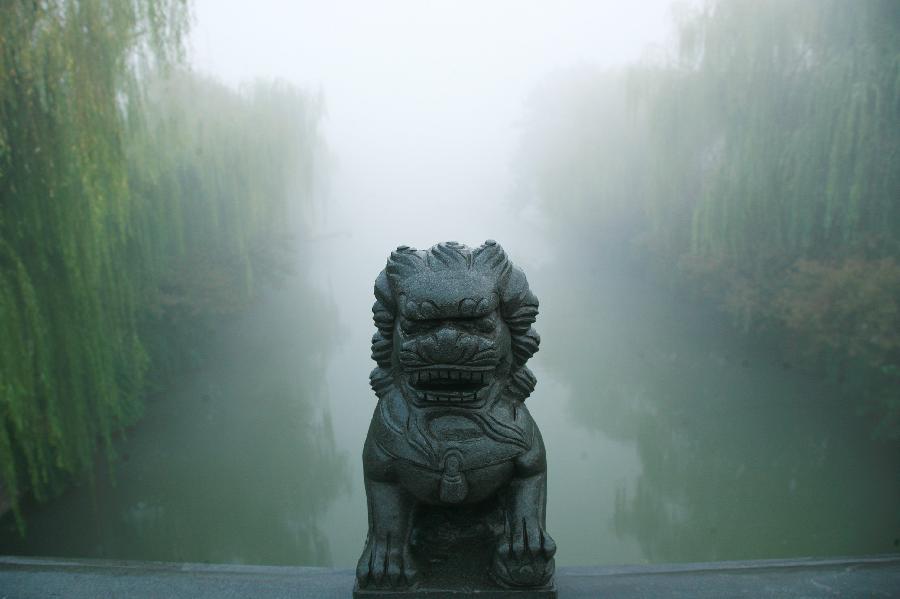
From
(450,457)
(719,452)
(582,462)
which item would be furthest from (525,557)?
(719,452)

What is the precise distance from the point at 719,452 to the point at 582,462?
142cm

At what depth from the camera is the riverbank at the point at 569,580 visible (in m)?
2.28

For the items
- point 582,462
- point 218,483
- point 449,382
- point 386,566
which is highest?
point 449,382

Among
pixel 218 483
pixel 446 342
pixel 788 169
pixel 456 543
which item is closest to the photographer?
pixel 446 342

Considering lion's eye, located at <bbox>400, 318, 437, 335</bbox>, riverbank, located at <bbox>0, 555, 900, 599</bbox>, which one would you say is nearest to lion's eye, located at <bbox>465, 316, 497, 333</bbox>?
lion's eye, located at <bbox>400, 318, 437, 335</bbox>

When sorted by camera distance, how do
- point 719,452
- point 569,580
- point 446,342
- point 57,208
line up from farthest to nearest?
point 719,452
point 57,208
point 569,580
point 446,342

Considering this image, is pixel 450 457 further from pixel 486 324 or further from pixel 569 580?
pixel 569 580

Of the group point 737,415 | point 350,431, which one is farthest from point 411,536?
point 737,415

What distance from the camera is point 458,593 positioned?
206cm

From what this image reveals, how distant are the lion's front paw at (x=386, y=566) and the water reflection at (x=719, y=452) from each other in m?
3.75

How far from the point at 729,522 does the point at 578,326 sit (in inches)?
247

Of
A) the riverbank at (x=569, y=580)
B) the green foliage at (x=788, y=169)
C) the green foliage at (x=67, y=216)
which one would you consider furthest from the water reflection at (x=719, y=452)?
the green foliage at (x=67, y=216)

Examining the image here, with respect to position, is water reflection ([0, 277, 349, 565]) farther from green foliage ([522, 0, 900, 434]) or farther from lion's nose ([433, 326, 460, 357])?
green foliage ([522, 0, 900, 434])

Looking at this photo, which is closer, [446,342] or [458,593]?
[446,342]
